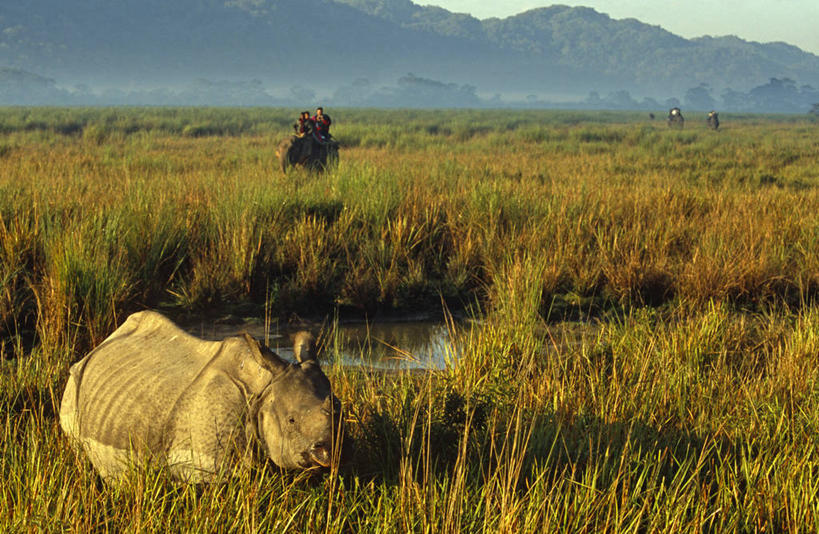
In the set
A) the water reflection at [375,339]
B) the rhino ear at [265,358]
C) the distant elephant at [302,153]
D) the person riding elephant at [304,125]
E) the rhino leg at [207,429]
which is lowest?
the water reflection at [375,339]

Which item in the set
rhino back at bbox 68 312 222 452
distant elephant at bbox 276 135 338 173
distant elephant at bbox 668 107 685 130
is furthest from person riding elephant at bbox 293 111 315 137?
distant elephant at bbox 668 107 685 130

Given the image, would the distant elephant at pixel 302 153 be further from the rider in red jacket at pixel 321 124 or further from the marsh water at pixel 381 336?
the marsh water at pixel 381 336

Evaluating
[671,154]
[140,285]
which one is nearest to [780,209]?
[140,285]

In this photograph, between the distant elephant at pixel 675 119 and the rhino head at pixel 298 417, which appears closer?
the rhino head at pixel 298 417

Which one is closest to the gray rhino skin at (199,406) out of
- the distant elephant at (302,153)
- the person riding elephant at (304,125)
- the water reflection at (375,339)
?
the water reflection at (375,339)

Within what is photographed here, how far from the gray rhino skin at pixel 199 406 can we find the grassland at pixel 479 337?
0.09m

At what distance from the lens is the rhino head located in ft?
6.10

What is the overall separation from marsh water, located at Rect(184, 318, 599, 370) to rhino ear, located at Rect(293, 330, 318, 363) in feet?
8.73

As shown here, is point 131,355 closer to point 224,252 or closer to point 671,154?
point 224,252

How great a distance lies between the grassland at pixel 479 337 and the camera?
88.1 inches

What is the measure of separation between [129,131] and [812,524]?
1079 inches

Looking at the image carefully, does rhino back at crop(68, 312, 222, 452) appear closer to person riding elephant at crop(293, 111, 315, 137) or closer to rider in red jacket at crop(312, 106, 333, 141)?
person riding elephant at crop(293, 111, 315, 137)

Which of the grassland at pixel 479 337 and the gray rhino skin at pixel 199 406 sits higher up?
the gray rhino skin at pixel 199 406

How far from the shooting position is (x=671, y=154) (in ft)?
61.8
